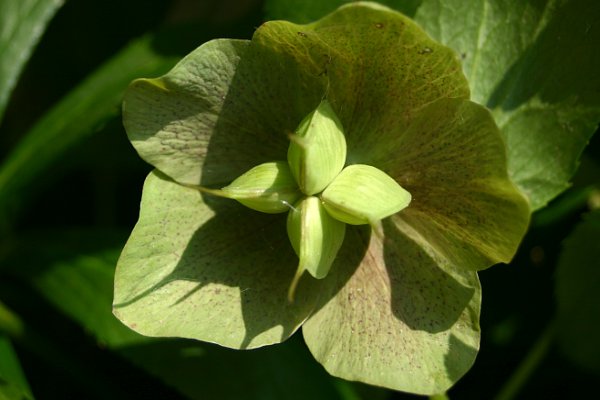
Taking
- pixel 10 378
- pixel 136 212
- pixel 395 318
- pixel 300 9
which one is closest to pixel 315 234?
pixel 395 318

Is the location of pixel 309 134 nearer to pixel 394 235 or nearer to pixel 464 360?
pixel 394 235

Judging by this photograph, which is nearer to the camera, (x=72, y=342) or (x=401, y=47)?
(x=401, y=47)

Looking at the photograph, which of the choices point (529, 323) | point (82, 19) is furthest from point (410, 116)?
point (82, 19)

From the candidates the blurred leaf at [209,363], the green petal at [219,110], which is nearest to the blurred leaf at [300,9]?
the green petal at [219,110]

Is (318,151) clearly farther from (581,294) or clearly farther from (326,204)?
(581,294)

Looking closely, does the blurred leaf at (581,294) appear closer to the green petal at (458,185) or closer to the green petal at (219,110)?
the green petal at (458,185)

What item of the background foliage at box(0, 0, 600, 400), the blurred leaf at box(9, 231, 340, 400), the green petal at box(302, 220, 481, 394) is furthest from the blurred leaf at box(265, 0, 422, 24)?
the blurred leaf at box(9, 231, 340, 400)

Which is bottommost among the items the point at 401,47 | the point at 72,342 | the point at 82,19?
the point at 72,342
